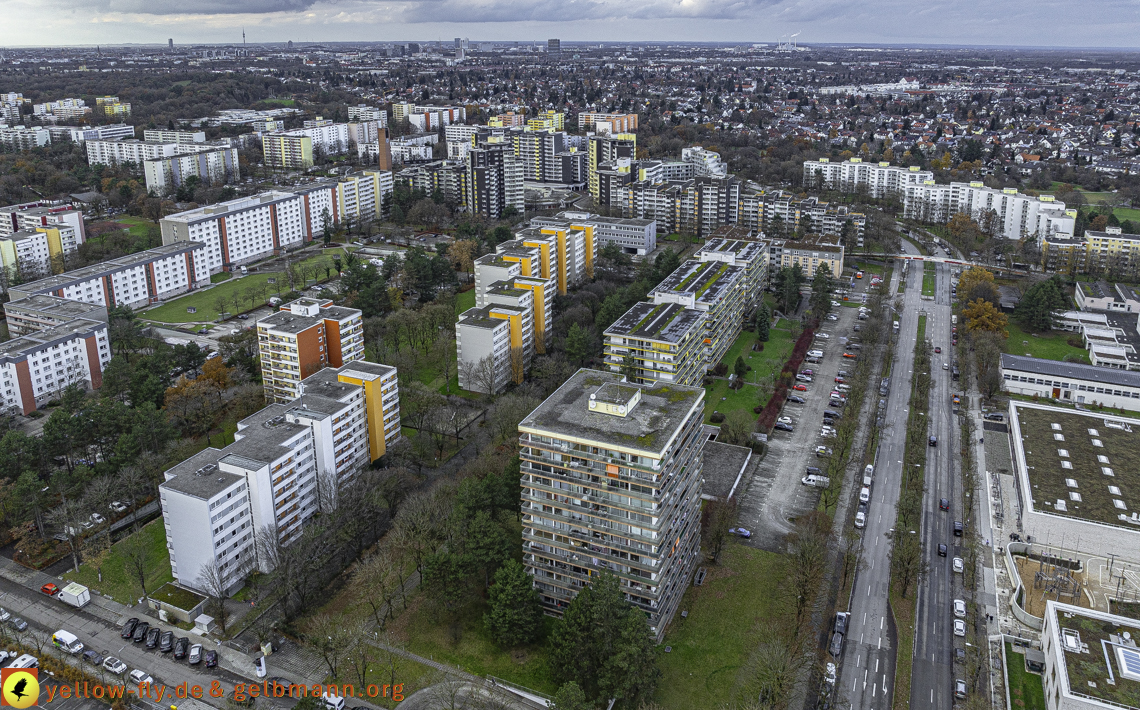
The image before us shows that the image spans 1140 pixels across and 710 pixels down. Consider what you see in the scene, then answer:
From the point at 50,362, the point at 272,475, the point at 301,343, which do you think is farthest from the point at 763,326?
the point at 50,362

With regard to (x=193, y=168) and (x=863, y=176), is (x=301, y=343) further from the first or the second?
(x=863, y=176)

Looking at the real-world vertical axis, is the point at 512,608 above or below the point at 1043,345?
below

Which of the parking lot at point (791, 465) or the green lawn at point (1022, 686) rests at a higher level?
the parking lot at point (791, 465)

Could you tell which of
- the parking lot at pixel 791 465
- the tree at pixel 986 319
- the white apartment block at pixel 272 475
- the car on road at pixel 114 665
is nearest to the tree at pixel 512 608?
the white apartment block at pixel 272 475

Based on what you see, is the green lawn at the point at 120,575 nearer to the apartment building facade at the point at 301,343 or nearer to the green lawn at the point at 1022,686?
the apartment building facade at the point at 301,343

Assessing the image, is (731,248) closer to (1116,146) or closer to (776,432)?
(776,432)

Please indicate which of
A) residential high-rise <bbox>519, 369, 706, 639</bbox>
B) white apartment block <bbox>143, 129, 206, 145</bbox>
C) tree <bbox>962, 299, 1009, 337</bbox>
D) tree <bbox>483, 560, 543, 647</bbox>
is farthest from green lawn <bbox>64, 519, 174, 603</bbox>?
white apartment block <bbox>143, 129, 206, 145</bbox>

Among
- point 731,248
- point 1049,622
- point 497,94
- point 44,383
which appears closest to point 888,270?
point 731,248
